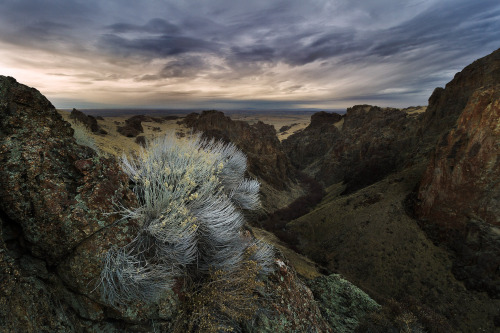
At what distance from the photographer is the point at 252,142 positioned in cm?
6881

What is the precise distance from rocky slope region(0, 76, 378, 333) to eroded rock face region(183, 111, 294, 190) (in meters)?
57.8

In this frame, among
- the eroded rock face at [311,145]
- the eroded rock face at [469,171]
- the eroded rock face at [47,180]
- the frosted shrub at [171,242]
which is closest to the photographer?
the eroded rock face at [47,180]

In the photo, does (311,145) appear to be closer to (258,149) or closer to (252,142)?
(258,149)

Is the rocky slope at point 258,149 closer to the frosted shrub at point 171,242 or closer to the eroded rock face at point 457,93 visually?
the eroded rock face at point 457,93

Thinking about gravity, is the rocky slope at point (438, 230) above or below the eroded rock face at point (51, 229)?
below

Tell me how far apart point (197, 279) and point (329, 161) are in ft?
284

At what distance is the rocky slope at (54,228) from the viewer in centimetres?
278

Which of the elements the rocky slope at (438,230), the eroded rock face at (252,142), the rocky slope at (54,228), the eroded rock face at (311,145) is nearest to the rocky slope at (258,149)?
the eroded rock face at (252,142)

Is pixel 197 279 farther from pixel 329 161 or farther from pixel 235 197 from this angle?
pixel 329 161

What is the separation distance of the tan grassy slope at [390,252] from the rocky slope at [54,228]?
21.4 metres

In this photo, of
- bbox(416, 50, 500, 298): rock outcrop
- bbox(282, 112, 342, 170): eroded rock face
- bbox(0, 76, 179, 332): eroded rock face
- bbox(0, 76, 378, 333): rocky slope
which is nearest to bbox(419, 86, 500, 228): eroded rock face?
bbox(416, 50, 500, 298): rock outcrop

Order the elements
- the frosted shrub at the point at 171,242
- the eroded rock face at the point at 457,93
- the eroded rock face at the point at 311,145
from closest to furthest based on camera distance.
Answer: the frosted shrub at the point at 171,242, the eroded rock face at the point at 457,93, the eroded rock face at the point at 311,145

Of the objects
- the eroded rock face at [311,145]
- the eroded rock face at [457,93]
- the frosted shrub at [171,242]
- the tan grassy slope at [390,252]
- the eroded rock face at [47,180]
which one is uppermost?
the eroded rock face at [457,93]

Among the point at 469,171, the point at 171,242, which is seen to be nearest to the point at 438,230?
the point at 469,171
